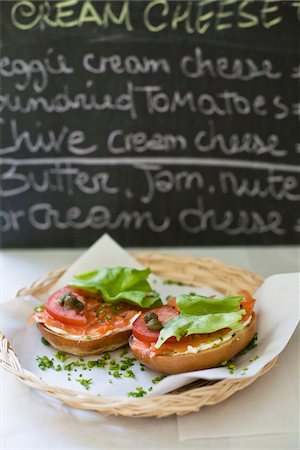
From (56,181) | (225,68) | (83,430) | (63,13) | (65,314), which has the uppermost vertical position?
(63,13)

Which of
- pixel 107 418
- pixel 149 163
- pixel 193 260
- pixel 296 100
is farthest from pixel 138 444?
pixel 296 100

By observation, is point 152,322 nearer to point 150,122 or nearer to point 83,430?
point 83,430

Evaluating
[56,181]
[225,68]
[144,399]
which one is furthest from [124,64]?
[144,399]

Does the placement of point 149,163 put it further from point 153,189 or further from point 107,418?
point 107,418

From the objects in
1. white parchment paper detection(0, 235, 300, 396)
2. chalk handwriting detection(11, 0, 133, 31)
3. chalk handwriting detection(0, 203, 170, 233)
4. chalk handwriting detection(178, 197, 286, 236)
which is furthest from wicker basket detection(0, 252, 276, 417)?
chalk handwriting detection(11, 0, 133, 31)

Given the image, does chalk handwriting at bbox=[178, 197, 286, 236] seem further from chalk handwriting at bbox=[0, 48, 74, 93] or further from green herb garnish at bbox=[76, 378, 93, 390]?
green herb garnish at bbox=[76, 378, 93, 390]

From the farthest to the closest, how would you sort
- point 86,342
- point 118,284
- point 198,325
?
point 118,284
point 86,342
point 198,325
